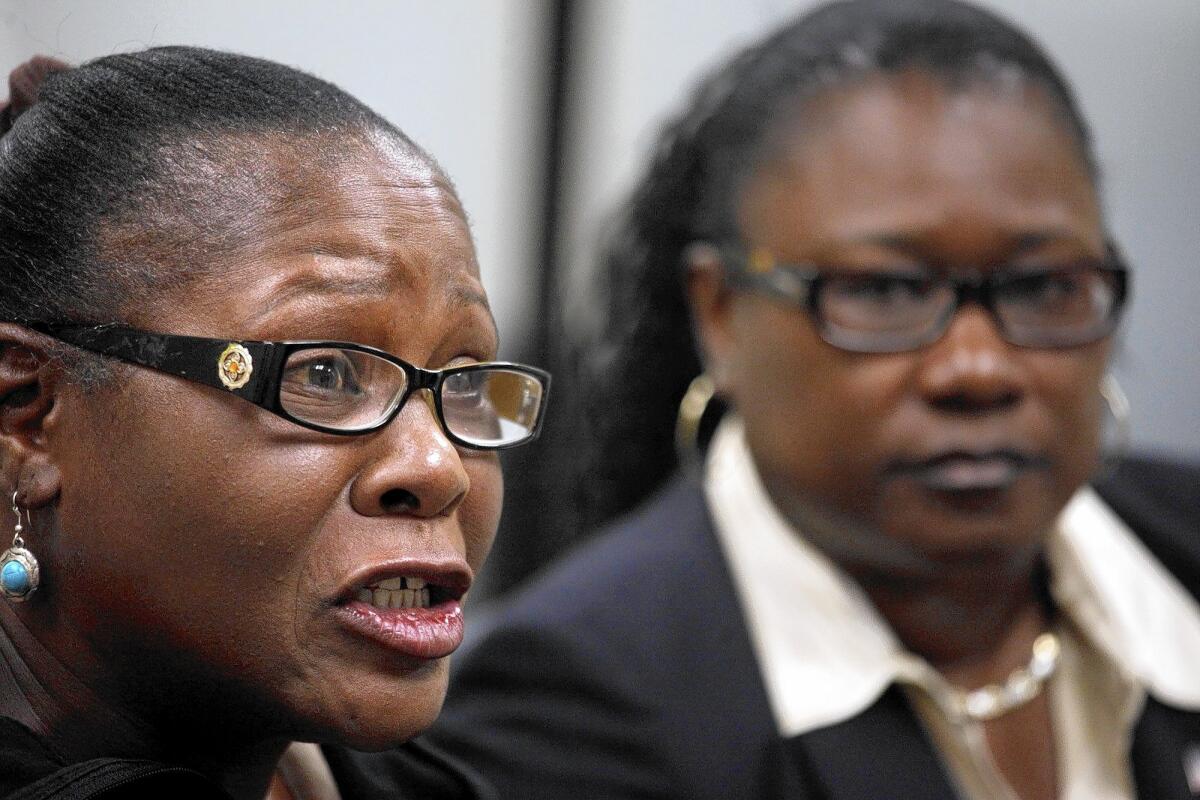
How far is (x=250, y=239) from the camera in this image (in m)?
1.12

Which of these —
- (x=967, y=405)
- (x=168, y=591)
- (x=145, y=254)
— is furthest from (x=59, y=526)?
(x=967, y=405)

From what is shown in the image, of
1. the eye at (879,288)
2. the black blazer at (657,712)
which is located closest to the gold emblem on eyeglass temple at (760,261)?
the eye at (879,288)

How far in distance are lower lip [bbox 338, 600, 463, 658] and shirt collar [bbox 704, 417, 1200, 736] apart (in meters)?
0.87

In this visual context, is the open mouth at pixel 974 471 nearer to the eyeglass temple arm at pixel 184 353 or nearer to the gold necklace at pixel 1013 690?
the gold necklace at pixel 1013 690

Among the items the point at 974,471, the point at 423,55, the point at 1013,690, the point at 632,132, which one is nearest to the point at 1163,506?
the point at 1013,690

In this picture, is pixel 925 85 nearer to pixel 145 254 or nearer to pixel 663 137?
pixel 663 137

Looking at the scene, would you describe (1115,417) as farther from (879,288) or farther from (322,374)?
(322,374)

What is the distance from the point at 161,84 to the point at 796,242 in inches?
42.6

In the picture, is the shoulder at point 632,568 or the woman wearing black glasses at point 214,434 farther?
the shoulder at point 632,568

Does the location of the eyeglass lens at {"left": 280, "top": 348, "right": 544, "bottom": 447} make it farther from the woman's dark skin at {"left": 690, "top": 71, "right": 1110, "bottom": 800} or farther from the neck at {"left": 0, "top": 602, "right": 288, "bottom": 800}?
the woman's dark skin at {"left": 690, "top": 71, "right": 1110, "bottom": 800}

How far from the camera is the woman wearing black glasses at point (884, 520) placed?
196cm

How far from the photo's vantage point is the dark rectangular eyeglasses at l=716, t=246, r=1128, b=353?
78.4 inches

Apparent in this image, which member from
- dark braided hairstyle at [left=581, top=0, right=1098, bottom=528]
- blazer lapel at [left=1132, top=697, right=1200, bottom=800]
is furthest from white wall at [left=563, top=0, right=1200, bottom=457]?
blazer lapel at [left=1132, top=697, right=1200, bottom=800]

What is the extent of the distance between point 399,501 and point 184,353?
185 millimetres
